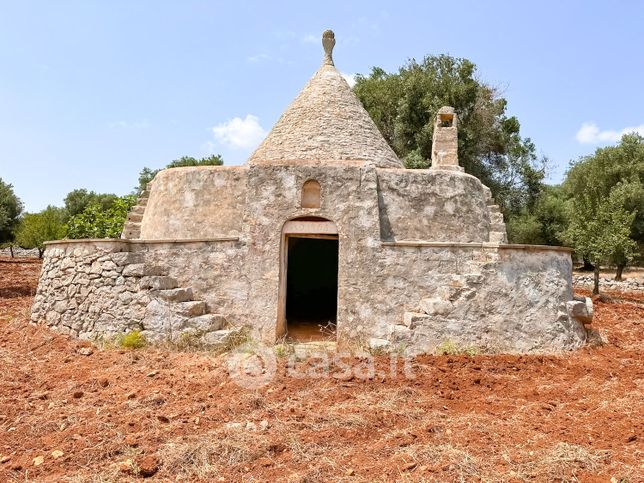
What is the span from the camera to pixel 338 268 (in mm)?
7617

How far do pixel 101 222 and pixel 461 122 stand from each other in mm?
14998

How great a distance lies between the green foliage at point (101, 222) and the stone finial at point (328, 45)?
318 inches

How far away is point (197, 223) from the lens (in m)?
8.09

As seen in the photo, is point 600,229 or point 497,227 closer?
point 497,227

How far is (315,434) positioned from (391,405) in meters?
0.99

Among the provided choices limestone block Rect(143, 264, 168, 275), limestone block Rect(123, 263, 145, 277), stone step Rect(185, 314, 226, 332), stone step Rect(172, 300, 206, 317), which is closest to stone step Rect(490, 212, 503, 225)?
stone step Rect(185, 314, 226, 332)

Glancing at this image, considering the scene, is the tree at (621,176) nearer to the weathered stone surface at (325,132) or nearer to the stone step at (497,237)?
the stone step at (497,237)

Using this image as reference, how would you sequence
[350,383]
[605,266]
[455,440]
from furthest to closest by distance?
[605,266] → [350,383] → [455,440]

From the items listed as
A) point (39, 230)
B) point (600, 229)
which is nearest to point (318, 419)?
point (600, 229)

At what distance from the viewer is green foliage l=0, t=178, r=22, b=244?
28.6 metres

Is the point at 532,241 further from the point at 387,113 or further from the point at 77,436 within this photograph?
the point at 77,436

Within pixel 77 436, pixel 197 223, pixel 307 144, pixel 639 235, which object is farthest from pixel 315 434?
pixel 639 235

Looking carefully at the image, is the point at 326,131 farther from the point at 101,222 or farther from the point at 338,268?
the point at 101,222

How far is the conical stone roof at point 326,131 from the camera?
30.2 feet
